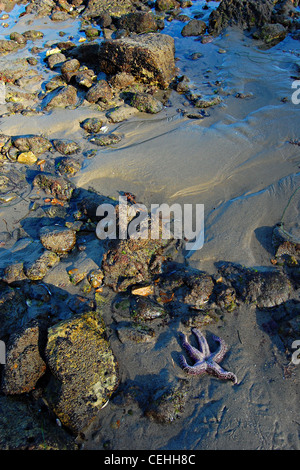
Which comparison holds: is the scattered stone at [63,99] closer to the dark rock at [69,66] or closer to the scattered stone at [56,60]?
the dark rock at [69,66]

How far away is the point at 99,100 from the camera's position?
8.41 meters

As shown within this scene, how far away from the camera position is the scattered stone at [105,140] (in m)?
7.22

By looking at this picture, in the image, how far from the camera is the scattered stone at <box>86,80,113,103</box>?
8352 mm

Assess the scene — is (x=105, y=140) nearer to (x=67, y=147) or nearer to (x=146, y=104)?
(x=67, y=147)

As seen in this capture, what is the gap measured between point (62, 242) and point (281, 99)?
6.72 m

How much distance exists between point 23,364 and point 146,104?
6.80 meters

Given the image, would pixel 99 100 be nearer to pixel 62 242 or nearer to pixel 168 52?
pixel 168 52

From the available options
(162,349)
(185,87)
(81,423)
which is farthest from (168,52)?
(81,423)

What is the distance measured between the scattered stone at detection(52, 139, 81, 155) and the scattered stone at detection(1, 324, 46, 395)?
4505 mm

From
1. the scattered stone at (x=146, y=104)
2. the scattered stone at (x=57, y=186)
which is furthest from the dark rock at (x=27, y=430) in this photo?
the scattered stone at (x=146, y=104)

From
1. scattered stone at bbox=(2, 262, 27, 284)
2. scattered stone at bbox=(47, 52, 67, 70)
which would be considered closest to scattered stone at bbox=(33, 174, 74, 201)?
scattered stone at bbox=(2, 262, 27, 284)

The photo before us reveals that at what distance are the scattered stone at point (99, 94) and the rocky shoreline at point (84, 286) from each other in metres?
0.03

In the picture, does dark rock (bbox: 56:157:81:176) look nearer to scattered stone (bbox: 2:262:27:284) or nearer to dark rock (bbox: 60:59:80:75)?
scattered stone (bbox: 2:262:27:284)
